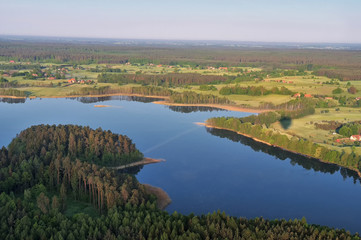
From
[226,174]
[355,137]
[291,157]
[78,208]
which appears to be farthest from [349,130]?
[78,208]

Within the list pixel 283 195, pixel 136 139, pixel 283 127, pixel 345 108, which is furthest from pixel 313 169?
pixel 345 108

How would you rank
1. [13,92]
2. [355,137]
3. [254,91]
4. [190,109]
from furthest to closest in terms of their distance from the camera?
[254,91] → [13,92] → [190,109] → [355,137]

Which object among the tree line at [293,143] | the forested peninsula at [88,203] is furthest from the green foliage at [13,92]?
the tree line at [293,143]

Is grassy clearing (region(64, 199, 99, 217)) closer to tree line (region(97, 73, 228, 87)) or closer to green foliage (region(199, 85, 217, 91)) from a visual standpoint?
green foliage (region(199, 85, 217, 91))

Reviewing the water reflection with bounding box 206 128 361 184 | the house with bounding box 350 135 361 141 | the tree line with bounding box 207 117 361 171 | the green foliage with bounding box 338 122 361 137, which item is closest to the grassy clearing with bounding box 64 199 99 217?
the water reflection with bounding box 206 128 361 184

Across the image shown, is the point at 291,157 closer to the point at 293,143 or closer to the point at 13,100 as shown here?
the point at 293,143

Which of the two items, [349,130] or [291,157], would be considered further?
[349,130]

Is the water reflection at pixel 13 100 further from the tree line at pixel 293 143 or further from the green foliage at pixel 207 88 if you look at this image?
the tree line at pixel 293 143
